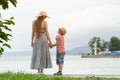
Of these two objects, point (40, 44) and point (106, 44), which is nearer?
point (40, 44)

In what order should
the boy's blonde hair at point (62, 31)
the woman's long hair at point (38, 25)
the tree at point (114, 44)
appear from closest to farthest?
1. the woman's long hair at point (38, 25)
2. the boy's blonde hair at point (62, 31)
3. the tree at point (114, 44)

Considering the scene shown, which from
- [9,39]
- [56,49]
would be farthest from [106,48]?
[9,39]

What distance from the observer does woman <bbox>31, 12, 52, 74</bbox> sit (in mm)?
13219

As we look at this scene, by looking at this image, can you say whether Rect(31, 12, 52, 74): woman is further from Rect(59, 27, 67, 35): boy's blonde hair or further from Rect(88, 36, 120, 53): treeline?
Rect(88, 36, 120, 53): treeline

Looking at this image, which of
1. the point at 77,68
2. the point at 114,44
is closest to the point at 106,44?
the point at 114,44

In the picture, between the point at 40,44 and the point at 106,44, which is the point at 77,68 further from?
the point at 106,44

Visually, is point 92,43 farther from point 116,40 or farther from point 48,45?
point 48,45

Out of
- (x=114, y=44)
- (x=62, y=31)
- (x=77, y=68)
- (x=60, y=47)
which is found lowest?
(x=77, y=68)

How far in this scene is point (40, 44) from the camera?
1335 centimetres

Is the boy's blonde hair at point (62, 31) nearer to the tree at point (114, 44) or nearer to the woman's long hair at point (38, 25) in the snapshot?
the woman's long hair at point (38, 25)

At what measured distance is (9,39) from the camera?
7539 mm

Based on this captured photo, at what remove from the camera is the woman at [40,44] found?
13.2m


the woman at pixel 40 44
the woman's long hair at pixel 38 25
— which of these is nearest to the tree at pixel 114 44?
the woman at pixel 40 44

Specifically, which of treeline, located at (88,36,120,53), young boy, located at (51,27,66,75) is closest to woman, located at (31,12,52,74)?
young boy, located at (51,27,66,75)
